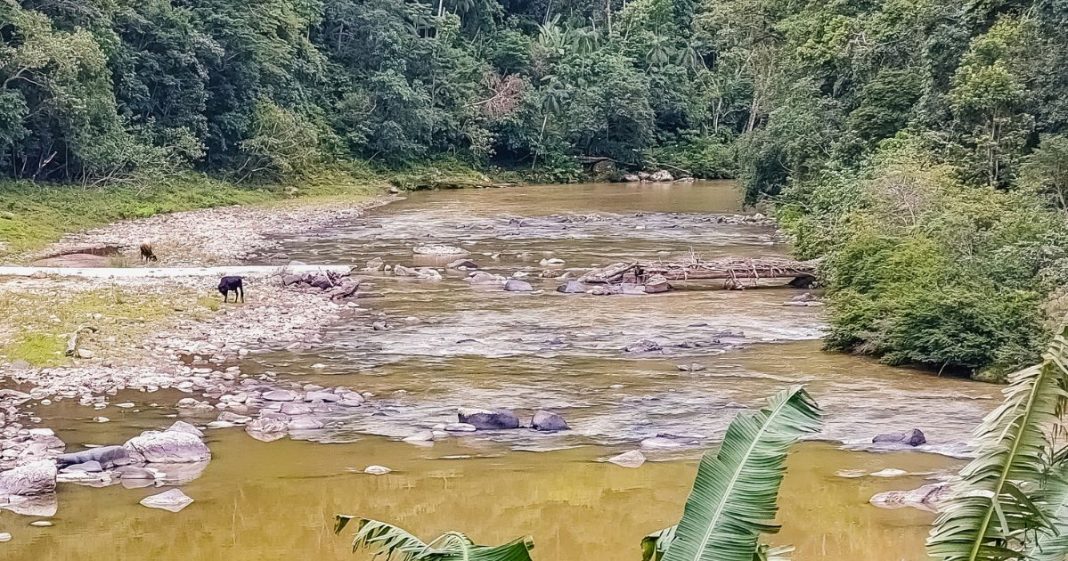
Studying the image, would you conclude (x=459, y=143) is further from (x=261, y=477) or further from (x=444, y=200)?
(x=261, y=477)

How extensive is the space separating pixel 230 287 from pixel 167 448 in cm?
888

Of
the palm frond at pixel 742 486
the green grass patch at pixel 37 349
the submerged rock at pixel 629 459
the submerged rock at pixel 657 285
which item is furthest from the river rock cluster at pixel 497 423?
the submerged rock at pixel 657 285

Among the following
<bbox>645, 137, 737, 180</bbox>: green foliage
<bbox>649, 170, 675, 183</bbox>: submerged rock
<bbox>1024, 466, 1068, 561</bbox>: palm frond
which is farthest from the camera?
<bbox>645, 137, 737, 180</bbox>: green foliage

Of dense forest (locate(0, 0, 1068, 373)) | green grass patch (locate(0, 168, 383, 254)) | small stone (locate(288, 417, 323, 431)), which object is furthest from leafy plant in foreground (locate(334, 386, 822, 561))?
green grass patch (locate(0, 168, 383, 254))

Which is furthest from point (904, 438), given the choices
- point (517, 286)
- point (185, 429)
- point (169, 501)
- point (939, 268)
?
point (517, 286)

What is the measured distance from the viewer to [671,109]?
2596 inches

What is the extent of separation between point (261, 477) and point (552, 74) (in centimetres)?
5590

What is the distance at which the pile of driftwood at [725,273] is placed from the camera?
917 inches

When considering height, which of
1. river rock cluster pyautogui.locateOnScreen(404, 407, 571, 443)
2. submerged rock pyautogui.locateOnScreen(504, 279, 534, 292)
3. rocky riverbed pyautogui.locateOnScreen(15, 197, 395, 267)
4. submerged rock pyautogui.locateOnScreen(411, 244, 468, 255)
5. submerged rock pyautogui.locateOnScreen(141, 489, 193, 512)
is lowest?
rocky riverbed pyautogui.locateOnScreen(15, 197, 395, 267)

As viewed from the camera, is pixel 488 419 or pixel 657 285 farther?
pixel 657 285

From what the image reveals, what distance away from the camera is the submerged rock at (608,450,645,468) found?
36.6ft

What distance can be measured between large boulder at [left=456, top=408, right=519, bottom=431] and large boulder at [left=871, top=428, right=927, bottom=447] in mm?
3932

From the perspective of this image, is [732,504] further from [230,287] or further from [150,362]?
[230,287]

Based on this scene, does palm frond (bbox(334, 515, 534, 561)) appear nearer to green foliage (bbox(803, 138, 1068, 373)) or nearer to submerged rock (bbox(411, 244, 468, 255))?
green foliage (bbox(803, 138, 1068, 373))
